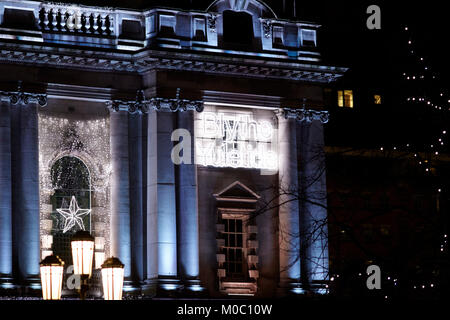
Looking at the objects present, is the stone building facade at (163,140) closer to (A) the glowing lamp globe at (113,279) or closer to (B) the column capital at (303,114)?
(B) the column capital at (303,114)

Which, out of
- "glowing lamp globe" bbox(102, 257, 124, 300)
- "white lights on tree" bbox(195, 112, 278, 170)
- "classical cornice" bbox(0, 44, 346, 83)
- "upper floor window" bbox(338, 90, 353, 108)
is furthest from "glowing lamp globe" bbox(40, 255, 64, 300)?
"upper floor window" bbox(338, 90, 353, 108)

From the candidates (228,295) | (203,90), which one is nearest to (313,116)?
(203,90)

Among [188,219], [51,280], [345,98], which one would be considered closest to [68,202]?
[188,219]

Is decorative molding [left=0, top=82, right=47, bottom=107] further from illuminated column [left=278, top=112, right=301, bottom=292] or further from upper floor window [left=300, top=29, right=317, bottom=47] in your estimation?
upper floor window [left=300, top=29, right=317, bottom=47]

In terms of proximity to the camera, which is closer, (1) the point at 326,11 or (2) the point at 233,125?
(2) the point at 233,125

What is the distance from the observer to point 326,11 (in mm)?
77812

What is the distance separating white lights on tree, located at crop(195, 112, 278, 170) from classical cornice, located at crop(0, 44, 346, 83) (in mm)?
2386

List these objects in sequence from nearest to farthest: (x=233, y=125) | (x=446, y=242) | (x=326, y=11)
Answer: (x=446, y=242), (x=233, y=125), (x=326, y=11)

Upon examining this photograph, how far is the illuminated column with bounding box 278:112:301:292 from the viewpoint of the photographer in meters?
66.1

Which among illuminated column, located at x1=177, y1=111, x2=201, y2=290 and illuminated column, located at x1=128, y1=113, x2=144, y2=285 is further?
illuminated column, located at x1=128, y1=113, x2=144, y2=285

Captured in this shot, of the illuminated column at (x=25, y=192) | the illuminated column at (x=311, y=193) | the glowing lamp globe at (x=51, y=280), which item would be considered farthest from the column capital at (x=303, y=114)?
the glowing lamp globe at (x=51, y=280)

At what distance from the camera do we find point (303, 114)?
67938mm

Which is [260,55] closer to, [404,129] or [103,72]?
[103,72]
